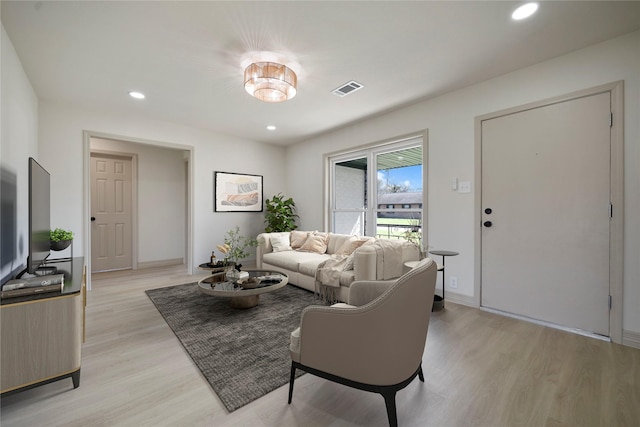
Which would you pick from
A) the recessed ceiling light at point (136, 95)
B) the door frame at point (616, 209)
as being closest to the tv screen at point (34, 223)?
the recessed ceiling light at point (136, 95)

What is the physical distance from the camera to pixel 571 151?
245cm

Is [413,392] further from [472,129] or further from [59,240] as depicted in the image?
[59,240]

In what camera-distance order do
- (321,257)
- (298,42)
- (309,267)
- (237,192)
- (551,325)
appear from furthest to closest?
1. (237,192)
2. (321,257)
3. (309,267)
4. (551,325)
5. (298,42)

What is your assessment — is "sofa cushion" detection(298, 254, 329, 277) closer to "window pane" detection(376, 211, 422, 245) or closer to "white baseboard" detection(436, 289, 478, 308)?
"window pane" detection(376, 211, 422, 245)

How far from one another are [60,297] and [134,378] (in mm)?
701

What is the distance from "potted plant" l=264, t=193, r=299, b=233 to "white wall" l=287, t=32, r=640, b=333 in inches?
60.3

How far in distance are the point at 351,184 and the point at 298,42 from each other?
2.82m

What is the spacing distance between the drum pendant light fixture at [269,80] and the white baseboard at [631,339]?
3632mm

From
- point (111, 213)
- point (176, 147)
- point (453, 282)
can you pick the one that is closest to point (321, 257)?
point (453, 282)

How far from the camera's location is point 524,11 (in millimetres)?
1926

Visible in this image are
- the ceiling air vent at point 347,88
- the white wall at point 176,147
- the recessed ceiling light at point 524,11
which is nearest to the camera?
the recessed ceiling light at point 524,11

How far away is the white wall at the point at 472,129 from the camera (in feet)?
7.14

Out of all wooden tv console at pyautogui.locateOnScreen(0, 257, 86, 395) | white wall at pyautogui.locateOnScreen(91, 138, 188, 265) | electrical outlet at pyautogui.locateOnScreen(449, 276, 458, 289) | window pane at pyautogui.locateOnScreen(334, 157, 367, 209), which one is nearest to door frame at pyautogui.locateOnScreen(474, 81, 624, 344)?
electrical outlet at pyautogui.locateOnScreen(449, 276, 458, 289)

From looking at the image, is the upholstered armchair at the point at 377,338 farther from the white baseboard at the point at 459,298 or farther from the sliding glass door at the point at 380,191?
the sliding glass door at the point at 380,191
